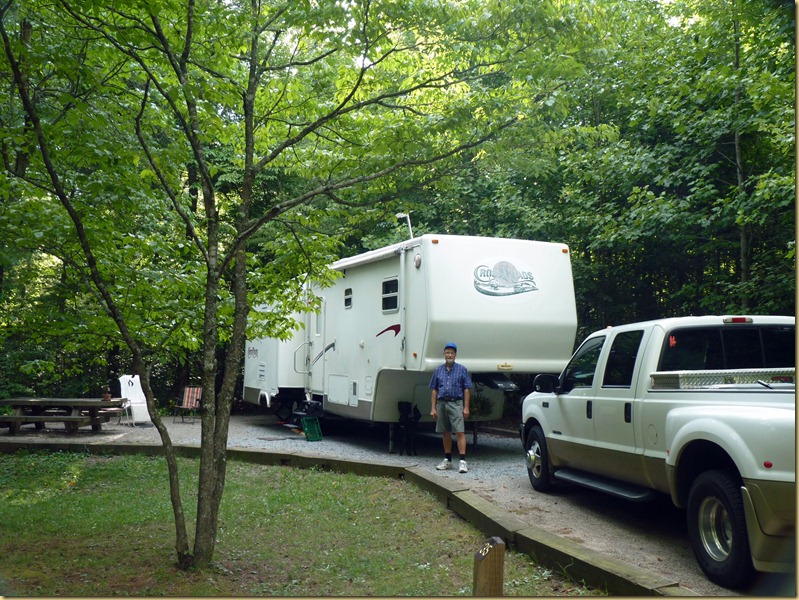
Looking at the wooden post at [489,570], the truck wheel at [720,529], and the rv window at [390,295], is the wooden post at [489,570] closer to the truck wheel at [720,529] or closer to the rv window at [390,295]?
the truck wheel at [720,529]

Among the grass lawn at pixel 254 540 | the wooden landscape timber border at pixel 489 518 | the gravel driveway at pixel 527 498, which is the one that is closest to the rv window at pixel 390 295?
the gravel driveway at pixel 527 498

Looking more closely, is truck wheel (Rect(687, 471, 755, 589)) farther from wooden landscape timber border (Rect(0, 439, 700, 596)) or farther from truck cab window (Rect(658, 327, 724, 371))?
truck cab window (Rect(658, 327, 724, 371))

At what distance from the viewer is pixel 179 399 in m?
19.7

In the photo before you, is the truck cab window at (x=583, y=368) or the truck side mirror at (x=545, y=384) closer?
the truck cab window at (x=583, y=368)

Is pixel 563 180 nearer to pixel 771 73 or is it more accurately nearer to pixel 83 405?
pixel 771 73

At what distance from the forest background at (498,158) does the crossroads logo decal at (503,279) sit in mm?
1556

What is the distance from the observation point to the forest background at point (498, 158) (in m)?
6.30

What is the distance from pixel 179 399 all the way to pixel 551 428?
1364cm

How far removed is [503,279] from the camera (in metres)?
10.4

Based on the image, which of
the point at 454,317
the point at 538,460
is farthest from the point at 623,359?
the point at 454,317

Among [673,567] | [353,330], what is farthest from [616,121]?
[673,567]

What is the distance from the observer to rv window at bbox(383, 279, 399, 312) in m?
10.8

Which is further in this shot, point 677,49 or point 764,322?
point 677,49

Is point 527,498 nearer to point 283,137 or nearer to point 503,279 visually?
point 503,279
